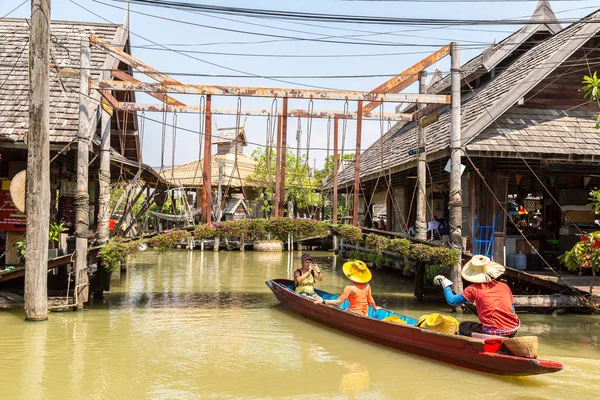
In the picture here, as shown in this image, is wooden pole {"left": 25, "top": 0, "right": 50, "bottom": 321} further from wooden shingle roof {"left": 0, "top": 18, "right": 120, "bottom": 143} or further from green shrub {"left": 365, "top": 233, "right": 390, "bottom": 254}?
green shrub {"left": 365, "top": 233, "right": 390, "bottom": 254}

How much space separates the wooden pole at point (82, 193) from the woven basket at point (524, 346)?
8.81 metres

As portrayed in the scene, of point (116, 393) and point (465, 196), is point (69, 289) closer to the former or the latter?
point (116, 393)

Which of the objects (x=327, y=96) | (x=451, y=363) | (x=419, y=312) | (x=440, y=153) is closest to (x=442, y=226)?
(x=440, y=153)

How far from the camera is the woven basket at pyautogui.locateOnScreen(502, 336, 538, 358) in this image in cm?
718

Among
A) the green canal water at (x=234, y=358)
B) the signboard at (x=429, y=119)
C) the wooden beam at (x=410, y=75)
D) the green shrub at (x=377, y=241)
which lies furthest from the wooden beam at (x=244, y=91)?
the green canal water at (x=234, y=358)

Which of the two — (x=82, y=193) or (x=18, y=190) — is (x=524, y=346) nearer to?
(x=82, y=193)

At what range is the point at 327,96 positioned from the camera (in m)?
12.6

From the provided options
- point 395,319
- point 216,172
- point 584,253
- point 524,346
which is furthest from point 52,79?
point 216,172

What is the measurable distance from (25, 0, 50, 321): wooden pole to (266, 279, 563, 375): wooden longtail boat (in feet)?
17.4

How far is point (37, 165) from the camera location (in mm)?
10422

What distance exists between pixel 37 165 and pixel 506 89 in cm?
1136

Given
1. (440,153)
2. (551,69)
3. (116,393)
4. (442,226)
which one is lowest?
(116,393)

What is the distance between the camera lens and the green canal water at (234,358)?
7.21m

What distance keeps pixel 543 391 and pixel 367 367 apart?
8.10 feet
